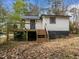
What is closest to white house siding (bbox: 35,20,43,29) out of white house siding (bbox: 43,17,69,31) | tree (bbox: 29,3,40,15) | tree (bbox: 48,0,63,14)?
white house siding (bbox: 43,17,69,31)

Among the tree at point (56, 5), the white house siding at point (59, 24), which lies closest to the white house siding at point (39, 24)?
the white house siding at point (59, 24)

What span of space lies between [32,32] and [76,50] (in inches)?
456

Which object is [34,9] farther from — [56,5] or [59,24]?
[59,24]

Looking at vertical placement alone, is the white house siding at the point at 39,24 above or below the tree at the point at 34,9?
below

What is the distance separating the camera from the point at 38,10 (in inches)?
1357

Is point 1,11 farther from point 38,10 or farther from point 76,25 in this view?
point 38,10

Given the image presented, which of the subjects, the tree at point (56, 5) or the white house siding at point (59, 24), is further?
the tree at point (56, 5)

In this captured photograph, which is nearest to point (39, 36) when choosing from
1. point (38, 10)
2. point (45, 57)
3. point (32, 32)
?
point (32, 32)

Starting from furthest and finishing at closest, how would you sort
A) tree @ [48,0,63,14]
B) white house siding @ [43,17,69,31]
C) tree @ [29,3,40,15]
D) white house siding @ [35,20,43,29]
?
tree @ [48,0,63,14]
tree @ [29,3,40,15]
white house siding @ [35,20,43,29]
white house siding @ [43,17,69,31]

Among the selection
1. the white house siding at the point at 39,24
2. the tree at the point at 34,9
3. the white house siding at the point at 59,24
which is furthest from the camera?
the tree at the point at 34,9

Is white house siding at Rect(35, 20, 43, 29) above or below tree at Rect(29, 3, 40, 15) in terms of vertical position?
below

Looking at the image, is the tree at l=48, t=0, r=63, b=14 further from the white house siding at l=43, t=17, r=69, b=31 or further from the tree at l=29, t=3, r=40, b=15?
the white house siding at l=43, t=17, r=69, b=31

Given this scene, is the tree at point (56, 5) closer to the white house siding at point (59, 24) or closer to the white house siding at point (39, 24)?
the white house siding at point (39, 24)

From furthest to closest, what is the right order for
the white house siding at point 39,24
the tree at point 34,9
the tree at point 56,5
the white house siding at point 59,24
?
the tree at point 56,5 → the tree at point 34,9 → the white house siding at point 39,24 → the white house siding at point 59,24
